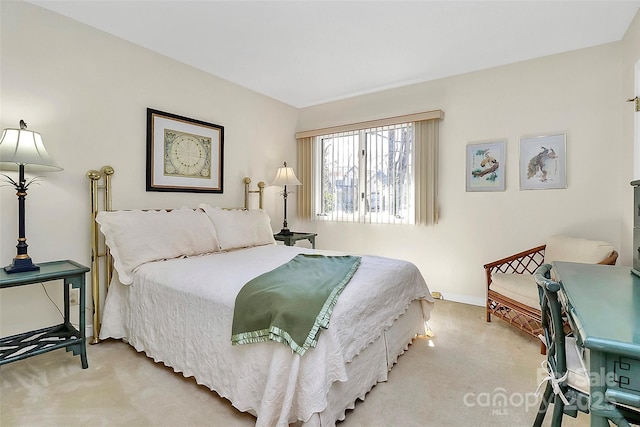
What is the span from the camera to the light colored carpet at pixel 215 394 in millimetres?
1587

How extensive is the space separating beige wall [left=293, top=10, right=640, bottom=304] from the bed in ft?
4.04

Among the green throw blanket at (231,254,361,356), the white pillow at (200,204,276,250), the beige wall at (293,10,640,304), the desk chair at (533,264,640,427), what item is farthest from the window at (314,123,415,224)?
the desk chair at (533,264,640,427)

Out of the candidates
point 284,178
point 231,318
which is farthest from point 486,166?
point 231,318

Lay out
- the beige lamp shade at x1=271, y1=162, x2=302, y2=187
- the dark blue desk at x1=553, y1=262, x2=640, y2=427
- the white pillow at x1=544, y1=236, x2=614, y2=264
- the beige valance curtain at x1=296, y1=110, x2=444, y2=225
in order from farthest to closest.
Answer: the beige lamp shade at x1=271, y1=162, x2=302, y2=187 → the beige valance curtain at x1=296, y1=110, x2=444, y2=225 → the white pillow at x1=544, y1=236, x2=614, y2=264 → the dark blue desk at x1=553, y1=262, x2=640, y2=427

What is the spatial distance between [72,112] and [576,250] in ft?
14.1

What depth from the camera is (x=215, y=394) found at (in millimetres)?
1804

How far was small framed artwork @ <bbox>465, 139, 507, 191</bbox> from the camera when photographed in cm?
320

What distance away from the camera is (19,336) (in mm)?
2062

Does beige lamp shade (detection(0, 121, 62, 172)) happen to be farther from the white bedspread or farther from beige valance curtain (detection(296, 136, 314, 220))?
beige valance curtain (detection(296, 136, 314, 220))

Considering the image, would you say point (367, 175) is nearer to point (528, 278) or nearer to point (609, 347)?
point (528, 278)

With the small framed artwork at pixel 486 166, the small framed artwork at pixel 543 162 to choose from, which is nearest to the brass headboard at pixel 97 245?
the small framed artwork at pixel 486 166

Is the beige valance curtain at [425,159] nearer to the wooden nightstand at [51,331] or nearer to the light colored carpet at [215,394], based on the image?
the light colored carpet at [215,394]

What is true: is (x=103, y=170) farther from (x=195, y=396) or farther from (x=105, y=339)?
(x=195, y=396)

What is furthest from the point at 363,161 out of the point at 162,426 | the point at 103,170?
the point at 162,426
